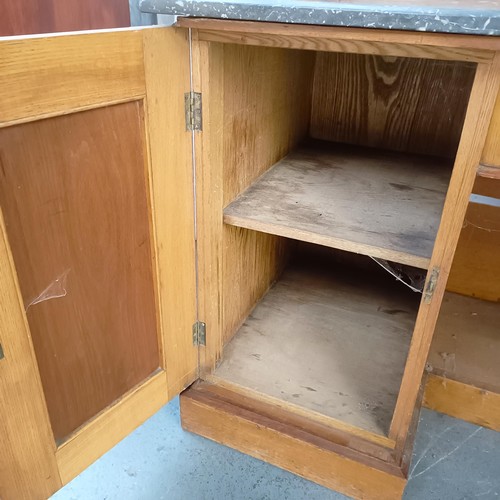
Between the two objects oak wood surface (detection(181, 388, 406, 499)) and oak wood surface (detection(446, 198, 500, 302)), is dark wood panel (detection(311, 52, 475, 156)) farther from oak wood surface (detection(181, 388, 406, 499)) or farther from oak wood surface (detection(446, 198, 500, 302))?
oak wood surface (detection(181, 388, 406, 499))

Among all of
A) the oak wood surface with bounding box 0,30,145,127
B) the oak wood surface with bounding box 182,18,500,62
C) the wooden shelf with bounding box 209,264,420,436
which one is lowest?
the wooden shelf with bounding box 209,264,420,436

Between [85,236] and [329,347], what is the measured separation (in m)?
0.74

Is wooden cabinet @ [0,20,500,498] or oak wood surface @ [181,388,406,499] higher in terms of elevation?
wooden cabinet @ [0,20,500,498]

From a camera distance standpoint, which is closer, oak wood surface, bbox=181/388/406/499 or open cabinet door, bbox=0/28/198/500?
open cabinet door, bbox=0/28/198/500

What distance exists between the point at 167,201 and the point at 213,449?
66cm

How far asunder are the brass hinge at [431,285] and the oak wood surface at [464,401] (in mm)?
499

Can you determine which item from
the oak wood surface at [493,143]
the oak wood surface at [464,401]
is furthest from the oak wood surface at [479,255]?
the oak wood surface at [493,143]

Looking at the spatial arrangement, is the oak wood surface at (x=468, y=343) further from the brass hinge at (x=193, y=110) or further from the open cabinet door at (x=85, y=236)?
the brass hinge at (x=193, y=110)

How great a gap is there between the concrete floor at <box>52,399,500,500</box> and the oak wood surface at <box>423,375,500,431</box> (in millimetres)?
32

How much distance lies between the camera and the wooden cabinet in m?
0.66

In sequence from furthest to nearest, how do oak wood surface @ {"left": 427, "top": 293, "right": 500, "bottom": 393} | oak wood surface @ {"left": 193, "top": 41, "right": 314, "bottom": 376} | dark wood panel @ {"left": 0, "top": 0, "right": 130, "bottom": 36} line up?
oak wood surface @ {"left": 427, "top": 293, "right": 500, "bottom": 393} < dark wood panel @ {"left": 0, "top": 0, "right": 130, "bottom": 36} < oak wood surface @ {"left": 193, "top": 41, "right": 314, "bottom": 376}

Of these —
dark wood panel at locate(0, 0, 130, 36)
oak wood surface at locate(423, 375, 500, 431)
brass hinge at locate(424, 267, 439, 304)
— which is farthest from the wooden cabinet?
dark wood panel at locate(0, 0, 130, 36)

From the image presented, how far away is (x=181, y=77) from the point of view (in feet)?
2.66

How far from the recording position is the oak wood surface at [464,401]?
3.93 ft
